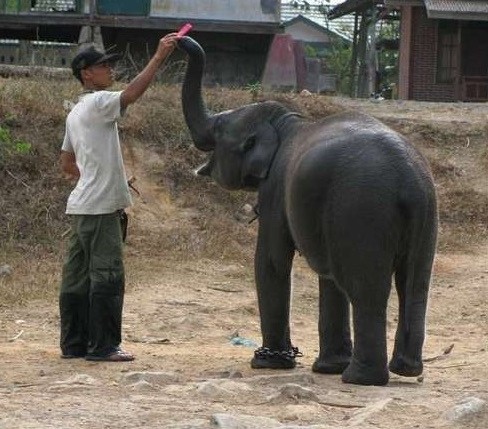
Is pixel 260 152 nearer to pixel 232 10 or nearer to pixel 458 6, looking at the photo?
pixel 232 10

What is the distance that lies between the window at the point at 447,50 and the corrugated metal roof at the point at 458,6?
171 cm

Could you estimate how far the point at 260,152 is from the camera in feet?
28.6

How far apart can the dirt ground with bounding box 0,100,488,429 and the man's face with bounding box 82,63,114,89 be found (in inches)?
66.7

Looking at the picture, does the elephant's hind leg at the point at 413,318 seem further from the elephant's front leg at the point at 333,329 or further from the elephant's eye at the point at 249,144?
the elephant's eye at the point at 249,144

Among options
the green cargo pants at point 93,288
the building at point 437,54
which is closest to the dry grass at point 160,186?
the green cargo pants at point 93,288

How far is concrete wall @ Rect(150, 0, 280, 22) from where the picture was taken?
87.1 ft

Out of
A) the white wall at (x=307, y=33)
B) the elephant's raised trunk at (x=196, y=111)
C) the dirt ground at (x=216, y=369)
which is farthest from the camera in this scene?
the white wall at (x=307, y=33)

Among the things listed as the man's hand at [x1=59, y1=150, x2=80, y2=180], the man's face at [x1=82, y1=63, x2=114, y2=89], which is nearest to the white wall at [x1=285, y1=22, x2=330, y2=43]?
the man's hand at [x1=59, y1=150, x2=80, y2=180]

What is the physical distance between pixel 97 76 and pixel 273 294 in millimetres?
1697

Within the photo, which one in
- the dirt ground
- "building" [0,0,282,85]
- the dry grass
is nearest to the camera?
the dirt ground

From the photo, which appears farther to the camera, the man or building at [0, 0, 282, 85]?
building at [0, 0, 282, 85]

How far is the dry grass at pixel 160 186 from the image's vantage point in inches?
582

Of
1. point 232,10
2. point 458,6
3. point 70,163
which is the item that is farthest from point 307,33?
point 70,163

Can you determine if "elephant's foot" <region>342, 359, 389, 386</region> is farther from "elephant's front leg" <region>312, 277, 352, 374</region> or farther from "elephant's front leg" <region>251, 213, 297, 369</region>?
"elephant's front leg" <region>251, 213, 297, 369</region>
